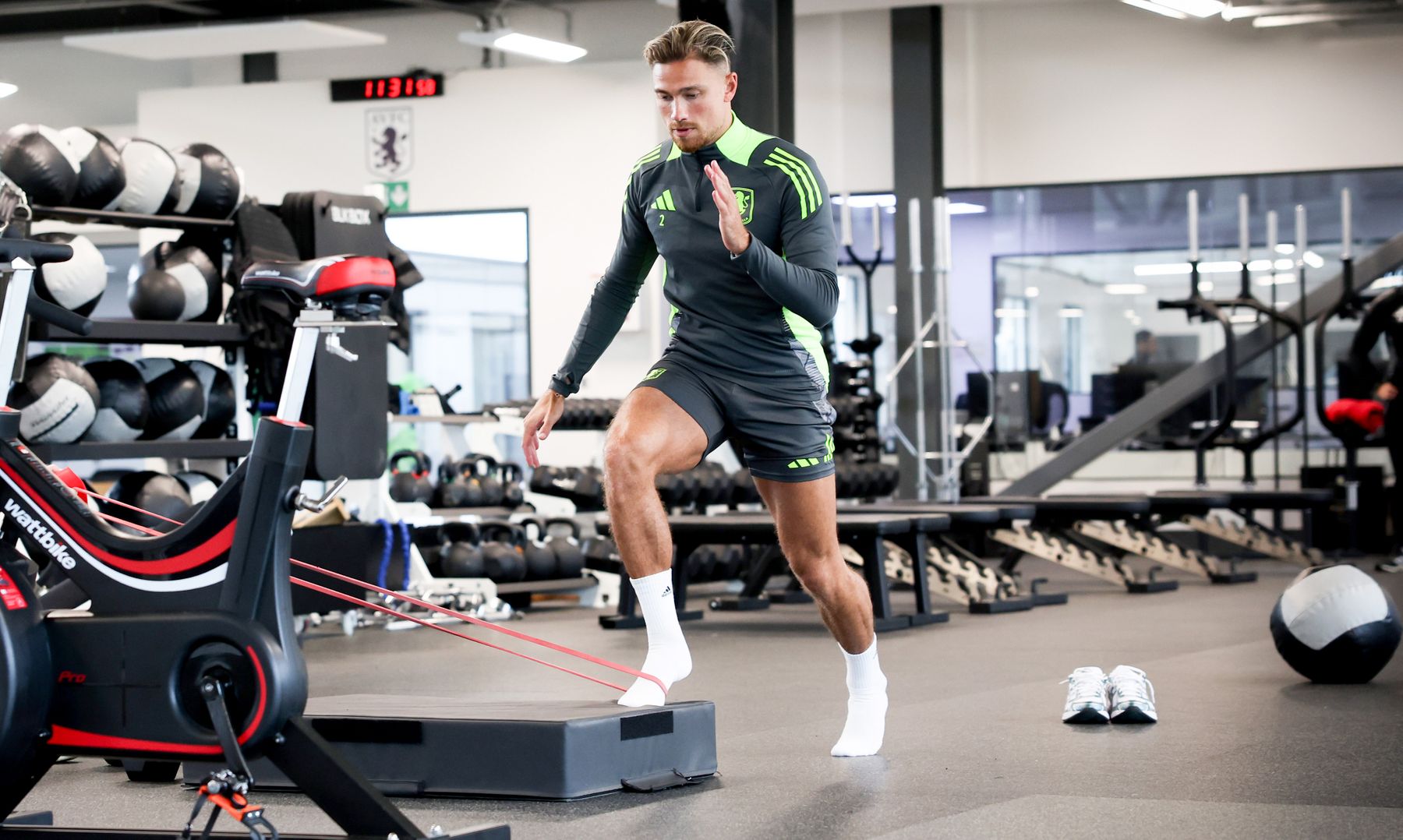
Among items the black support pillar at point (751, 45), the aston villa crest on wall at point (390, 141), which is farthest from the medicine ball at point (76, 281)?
the aston villa crest on wall at point (390, 141)

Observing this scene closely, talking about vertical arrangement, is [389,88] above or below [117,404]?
above

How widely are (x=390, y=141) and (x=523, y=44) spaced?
1.71 metres

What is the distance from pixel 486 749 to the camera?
8.94ft

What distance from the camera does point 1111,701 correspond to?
144 inches

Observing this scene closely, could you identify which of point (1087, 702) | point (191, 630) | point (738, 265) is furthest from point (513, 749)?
point (1087, 702)

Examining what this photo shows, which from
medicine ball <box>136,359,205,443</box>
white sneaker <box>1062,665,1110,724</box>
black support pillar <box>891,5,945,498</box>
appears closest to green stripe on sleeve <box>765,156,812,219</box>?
white sneaker <box>1062,665,1110,724</box>

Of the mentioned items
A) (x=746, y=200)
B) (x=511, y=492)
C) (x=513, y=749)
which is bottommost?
(x=513, y=749)

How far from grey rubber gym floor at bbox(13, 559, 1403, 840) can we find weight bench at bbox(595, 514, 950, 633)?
30 centimetres

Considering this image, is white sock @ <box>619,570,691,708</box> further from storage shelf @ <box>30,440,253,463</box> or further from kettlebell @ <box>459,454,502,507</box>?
kettlebell @ <box>459,454,502,507</box>

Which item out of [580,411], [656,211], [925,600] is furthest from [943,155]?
[656,211]

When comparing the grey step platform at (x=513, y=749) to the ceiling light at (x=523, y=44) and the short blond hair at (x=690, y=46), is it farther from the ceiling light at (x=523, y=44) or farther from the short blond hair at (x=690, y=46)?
the ceiling light at (x=523, y=44)

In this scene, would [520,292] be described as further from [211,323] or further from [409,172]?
[211,323]

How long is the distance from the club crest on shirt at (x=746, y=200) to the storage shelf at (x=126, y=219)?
10.2 ft

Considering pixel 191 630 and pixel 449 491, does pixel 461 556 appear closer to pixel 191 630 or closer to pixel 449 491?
pixel 449 491
